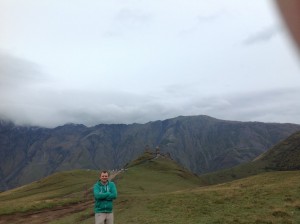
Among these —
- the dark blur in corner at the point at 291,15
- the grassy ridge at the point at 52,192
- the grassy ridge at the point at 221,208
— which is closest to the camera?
the dark blur in corner at the point at 291,15

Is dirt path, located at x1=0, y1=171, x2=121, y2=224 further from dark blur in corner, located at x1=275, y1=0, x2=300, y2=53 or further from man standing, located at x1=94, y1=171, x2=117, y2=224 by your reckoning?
dark blur in corner, located at x1=275, y1=0, x2=300, y2=53

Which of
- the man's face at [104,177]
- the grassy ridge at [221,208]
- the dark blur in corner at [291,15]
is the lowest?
the grassy ridge at [221,208]

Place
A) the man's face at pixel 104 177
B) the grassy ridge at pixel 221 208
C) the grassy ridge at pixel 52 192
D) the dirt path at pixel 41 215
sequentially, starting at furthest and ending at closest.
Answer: the grassy ridge at pixel 52 192, the dirt path at pixel 41 215, the grassy ridge at pixel 221 208, the man's face at pixel 104 177

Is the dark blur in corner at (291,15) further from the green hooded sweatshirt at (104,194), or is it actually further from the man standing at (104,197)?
the green hooded sweatshirt at (104,194)

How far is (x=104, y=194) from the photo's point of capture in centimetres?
1934

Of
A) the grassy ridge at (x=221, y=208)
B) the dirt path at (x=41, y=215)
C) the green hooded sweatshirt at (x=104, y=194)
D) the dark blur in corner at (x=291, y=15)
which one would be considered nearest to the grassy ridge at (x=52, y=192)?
the dirt path at (x=41, y=215)

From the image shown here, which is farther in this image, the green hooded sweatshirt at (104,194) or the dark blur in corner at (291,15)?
the green hooded sweatshirt at (104,194)

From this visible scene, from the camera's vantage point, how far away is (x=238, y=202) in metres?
39.3

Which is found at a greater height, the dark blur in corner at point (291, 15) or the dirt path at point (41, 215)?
the dark blur in corner at point (291, 15)

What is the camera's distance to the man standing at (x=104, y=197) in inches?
760

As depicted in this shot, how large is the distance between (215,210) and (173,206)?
6910 millimetres

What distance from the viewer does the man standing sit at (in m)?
19.3

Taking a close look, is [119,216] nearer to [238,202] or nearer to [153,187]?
[238,202]

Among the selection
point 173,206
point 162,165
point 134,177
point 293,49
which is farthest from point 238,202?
point 162,165
